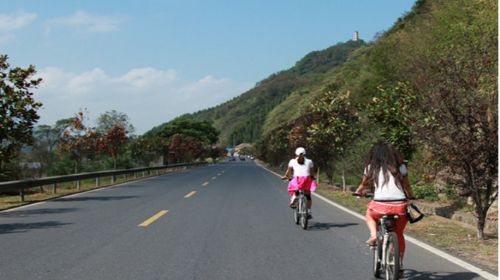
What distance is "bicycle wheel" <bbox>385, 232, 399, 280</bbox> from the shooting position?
539 cm

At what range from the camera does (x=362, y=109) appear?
2397cm

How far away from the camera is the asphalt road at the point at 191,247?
643cm

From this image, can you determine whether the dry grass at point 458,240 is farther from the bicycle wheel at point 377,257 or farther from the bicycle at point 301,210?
the bicycle at point 301,210

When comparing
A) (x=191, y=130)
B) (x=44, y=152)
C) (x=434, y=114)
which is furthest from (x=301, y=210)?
(x=191, y=130)

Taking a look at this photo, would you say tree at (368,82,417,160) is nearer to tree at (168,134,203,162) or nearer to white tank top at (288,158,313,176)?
white tank top at (288,158,313,176)

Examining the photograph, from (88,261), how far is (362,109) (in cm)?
1865

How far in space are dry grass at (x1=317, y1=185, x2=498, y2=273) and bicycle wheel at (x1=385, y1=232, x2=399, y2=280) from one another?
178cm

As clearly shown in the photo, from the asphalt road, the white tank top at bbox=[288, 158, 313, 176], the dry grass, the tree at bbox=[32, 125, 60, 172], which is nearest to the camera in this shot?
the asphalt road

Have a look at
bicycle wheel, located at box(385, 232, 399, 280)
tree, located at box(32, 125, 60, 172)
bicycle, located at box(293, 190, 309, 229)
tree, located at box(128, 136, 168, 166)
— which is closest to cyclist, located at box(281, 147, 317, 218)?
bicycle, located at box(293, 190, 309, 229)

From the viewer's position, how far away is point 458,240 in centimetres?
892

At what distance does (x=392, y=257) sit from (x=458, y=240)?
402 centimetres

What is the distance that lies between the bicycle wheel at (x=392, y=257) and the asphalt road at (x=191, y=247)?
751mm

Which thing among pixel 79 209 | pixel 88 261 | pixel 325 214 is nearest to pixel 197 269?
pixel 88 261

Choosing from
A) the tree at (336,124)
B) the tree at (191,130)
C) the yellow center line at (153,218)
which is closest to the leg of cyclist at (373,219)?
the yellow center line at (153,218)
